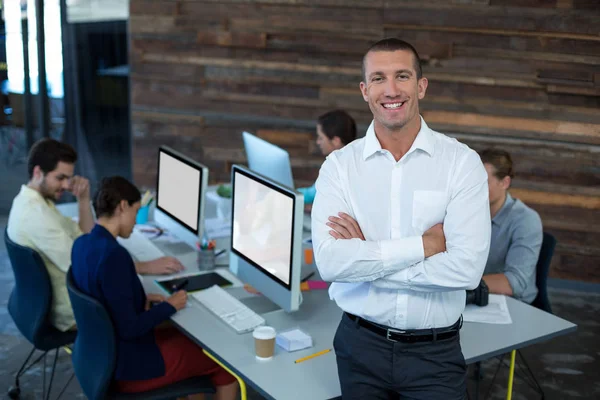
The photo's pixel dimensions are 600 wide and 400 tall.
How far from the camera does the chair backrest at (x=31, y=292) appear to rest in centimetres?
336

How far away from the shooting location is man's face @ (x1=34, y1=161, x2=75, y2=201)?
3.68 metres

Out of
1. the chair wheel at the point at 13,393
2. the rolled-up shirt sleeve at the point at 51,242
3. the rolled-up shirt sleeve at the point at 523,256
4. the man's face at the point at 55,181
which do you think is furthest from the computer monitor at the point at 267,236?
the chair wheel at the point at 13,393

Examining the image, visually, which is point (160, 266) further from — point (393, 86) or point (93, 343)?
point (393, 86)

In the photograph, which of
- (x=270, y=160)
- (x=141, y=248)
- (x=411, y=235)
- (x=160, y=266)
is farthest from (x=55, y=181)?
(x=411, y=235)

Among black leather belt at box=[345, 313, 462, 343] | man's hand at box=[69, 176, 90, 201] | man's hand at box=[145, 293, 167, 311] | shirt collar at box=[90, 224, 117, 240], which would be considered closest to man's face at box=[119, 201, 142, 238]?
shirt collar at box=[90, 224, 117, 240]

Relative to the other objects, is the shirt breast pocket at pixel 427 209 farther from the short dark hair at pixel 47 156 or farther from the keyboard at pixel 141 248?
the short dark hair at pixel 47 156

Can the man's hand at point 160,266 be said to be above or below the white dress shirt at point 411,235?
below

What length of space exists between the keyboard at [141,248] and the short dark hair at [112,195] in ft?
2.00

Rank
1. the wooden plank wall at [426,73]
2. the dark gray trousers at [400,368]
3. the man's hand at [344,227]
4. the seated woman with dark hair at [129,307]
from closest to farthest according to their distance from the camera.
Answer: the dark gray trousers at [400,368], the man's hand at [344,227], the seated woman with dark hair at [129,307], the wooden plank wall at [426,73]

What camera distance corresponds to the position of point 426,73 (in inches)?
217

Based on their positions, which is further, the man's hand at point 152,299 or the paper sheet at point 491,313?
the man's hand at point 152,299

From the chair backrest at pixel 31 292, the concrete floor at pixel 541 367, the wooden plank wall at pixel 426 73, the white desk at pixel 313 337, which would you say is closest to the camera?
the white desk at pixel 313 337

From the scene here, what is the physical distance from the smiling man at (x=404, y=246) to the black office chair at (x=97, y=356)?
0.90m

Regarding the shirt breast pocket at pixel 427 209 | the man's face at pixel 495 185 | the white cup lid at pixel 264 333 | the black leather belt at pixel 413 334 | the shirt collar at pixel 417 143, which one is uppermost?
the shirt collar at pixel 417 143
